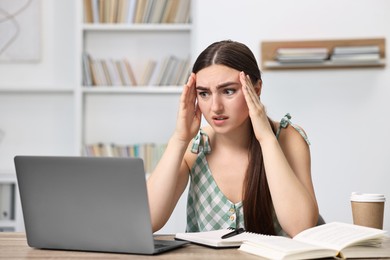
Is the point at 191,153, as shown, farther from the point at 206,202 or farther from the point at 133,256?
Result: the point at 133,256

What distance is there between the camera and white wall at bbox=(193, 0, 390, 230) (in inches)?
146

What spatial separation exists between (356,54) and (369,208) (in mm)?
1983

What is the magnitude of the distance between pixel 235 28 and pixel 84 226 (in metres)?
2.49

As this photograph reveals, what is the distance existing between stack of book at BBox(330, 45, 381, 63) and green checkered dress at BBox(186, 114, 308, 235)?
62.8 inches

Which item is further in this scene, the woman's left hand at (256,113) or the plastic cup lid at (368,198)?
the woman's left hand at (256,113)

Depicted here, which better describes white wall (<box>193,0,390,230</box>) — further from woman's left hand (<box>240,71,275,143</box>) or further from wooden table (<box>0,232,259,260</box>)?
wooden table (<box>0,232,259,260</box>)

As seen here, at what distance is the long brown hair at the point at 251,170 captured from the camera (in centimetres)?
200

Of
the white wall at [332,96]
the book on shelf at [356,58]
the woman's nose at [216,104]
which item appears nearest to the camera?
→ the woman's nose at [216,104]

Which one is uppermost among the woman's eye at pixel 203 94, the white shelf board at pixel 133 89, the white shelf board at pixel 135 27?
the white shelf board at pixel 135 27

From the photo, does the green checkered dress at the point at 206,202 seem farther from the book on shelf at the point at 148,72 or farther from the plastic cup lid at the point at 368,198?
the book on shelf at the point at 148,72

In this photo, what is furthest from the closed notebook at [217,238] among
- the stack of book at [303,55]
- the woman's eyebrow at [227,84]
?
the stack of book at [303,55]

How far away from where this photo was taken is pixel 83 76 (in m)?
4.12

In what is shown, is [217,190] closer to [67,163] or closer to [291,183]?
[291,183]

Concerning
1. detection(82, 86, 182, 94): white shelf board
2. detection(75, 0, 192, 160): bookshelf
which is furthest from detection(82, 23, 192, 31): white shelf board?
detection(82, 86, 182, 94): white shelf board
